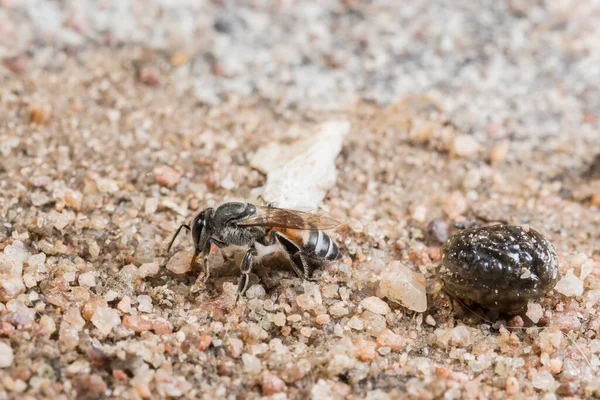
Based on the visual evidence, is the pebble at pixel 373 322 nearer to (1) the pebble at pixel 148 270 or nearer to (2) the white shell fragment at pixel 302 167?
(2) the white shell fragment at pixel 302 167

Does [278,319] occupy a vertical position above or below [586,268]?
below

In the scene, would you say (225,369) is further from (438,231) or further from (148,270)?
(438,231)

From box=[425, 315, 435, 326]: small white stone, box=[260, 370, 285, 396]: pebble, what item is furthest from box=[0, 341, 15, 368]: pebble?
box=[425, 315, 435, 326]: small white stone

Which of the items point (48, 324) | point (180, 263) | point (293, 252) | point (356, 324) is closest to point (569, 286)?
point (356, 324)

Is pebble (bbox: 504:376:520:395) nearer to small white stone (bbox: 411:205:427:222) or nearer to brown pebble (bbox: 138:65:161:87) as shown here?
small white stone (bbox: 411:205:427:222)

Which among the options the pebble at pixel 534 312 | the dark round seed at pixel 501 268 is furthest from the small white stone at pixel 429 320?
the pebble at pixel 534 312

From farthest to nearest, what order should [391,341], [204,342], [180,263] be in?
[180,263]
[391,341]
[204,342]
